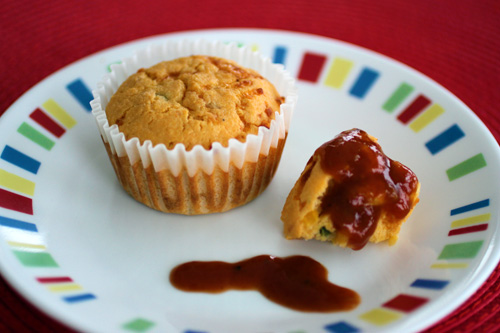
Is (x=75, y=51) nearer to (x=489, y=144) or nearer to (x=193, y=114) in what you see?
(x=193, y=114)

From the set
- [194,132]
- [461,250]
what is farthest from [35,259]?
[461,250]

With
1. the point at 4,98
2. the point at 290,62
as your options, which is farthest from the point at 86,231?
the point at 290,62

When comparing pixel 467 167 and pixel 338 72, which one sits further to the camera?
pixel 338 72

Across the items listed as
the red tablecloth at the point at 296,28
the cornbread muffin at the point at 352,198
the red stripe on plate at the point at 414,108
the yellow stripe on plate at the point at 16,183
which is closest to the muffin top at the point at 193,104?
the cornbread muffin at the point at 352,198

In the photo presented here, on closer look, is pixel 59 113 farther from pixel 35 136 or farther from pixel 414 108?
pixel 414 108

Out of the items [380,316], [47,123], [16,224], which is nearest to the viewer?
[380,316]

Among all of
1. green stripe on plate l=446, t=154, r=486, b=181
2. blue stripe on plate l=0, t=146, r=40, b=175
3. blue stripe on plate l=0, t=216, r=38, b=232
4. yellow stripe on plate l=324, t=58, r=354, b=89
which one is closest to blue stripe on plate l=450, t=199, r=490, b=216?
green stripe on plate l=446, t=154, r=486, b=181
